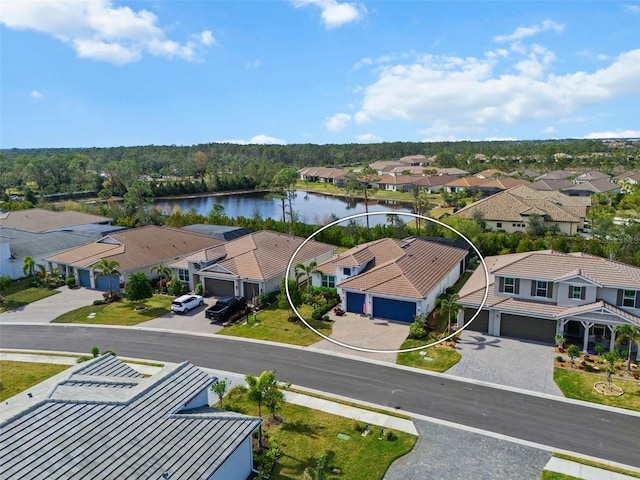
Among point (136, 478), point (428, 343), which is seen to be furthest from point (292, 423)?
point (428, 343)

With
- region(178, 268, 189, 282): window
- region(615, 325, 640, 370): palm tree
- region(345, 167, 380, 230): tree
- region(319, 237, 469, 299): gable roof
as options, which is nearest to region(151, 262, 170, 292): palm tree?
region(178, 268, 189, 282): window

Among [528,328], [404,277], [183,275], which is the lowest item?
[528,328]

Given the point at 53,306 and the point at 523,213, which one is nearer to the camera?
the point at 53,306

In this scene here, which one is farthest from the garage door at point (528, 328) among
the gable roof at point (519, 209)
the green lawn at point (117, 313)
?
the gable roof at point (519, 209)

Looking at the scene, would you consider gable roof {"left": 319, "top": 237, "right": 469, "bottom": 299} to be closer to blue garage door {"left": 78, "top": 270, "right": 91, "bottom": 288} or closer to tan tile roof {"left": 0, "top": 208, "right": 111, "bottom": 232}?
blue garage door {"left": 78, "top": 270, "right": 91, "bottom": 288}

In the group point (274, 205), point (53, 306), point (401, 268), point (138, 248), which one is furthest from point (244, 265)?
point (274, 205)

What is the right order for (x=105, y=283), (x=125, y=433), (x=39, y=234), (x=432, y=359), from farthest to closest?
(x=39, y=234) → (x=105, y=283) → (x=432, y=359) → (x=125, y=433)

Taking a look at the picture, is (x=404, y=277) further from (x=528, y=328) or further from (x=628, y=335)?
(x=628, y=335)
